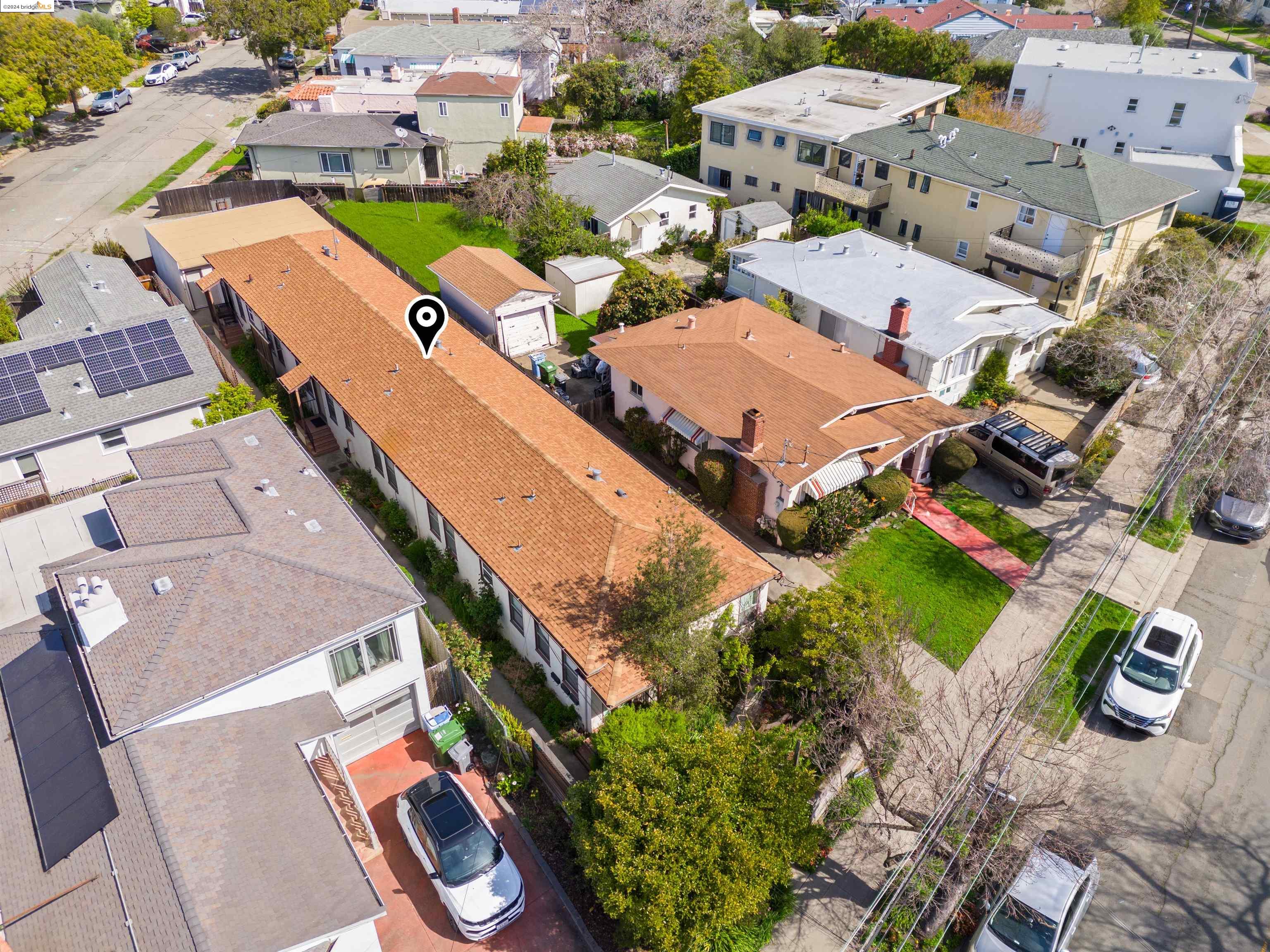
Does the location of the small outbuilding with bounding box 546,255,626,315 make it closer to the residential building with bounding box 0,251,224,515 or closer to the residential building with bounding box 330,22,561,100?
the residential building with bounding box 0,251,224,515

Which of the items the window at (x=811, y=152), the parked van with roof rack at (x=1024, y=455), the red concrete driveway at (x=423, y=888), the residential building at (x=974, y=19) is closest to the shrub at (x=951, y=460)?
the parked van with roof rack at (x=1024, y=455)

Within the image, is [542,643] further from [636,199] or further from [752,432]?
[636,199]

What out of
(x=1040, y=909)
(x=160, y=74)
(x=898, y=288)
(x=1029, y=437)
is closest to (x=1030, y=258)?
(x=898, y=288)

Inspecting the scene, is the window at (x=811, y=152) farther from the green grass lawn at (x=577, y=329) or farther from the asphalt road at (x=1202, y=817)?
the asphalt road at (x=1202, y=817)

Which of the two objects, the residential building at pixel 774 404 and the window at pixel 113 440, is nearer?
the residential building at pixel 774 404

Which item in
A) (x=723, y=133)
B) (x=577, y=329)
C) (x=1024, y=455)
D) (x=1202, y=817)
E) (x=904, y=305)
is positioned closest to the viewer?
(x=1202, y=817)

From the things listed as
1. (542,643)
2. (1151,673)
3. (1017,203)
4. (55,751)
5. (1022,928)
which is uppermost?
(1017,203)

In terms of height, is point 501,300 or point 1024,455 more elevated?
point 501,300
